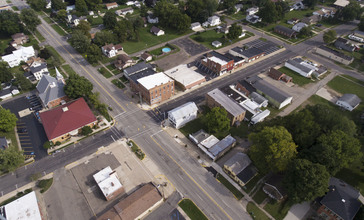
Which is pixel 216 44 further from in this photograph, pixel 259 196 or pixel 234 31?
pixel 259 196

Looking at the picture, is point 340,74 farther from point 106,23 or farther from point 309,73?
point 106,23

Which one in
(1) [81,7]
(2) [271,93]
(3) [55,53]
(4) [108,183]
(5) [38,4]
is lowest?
(4) [108,183]

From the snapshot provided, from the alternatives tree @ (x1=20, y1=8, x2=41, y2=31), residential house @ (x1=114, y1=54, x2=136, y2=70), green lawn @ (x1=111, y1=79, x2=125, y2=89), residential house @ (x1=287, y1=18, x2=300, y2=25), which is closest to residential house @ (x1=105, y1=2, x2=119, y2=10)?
tree @ (x1=20, y1=8, x2=41, y2=31)

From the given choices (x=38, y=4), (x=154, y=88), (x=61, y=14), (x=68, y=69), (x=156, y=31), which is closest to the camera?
(x=154, y=88)

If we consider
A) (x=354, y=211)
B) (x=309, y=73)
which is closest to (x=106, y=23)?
(x=309, y=73)

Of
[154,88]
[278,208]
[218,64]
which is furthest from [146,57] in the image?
[278,208]

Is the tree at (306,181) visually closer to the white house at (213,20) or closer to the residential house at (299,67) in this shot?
the residential house at (299,67)
